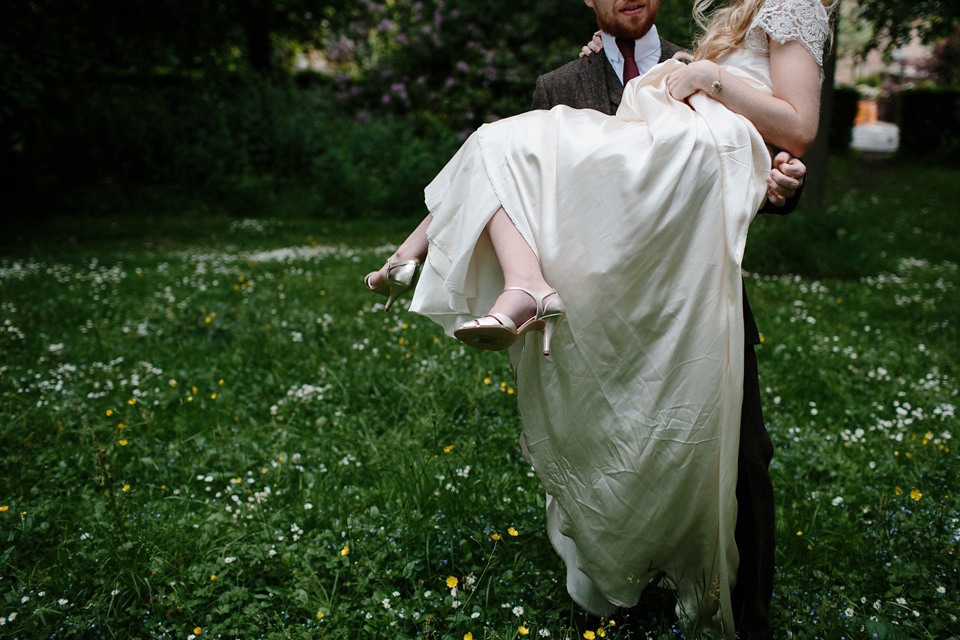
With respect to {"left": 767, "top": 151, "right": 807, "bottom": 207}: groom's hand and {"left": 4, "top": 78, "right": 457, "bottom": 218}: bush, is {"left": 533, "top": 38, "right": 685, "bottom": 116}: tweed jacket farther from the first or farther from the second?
{"left": 4, "top": 78, "right": 457, "bottom": 218}: bush

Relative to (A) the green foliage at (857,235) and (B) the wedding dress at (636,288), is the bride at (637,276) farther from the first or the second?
(A) the green foliage at (857,235)

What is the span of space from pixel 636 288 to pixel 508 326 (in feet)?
1.22

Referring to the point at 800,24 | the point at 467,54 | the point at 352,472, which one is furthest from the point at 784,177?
the point at 467,54

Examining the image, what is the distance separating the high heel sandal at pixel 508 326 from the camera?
1.59m

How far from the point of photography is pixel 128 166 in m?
13.1

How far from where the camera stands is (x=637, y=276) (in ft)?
5.74

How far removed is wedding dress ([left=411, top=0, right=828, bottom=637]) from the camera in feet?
5.74

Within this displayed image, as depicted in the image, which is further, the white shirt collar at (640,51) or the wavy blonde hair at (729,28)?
the white shirt collar at (640,51)

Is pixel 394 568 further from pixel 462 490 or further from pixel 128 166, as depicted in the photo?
pixel 128 166

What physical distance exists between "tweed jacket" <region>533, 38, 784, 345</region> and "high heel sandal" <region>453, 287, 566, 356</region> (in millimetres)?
877

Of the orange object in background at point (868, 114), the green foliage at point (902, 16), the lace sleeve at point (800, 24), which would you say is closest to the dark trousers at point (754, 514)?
the lace sleeve at point (800, 24)

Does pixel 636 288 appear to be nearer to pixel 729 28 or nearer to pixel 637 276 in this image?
pixel 637 276

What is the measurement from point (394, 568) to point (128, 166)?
501 inches

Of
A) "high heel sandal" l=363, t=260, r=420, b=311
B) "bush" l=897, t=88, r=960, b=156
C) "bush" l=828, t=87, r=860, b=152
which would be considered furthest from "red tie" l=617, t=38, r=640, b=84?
"bush" l=897, t=88, r=960, b=156
